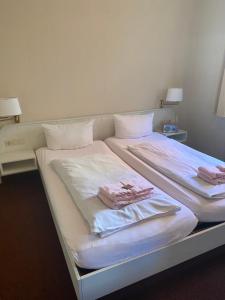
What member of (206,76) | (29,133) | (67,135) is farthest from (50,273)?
(206,76)

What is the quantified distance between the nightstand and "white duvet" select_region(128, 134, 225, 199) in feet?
3.99

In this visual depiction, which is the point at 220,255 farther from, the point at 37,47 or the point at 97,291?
the point at 37,47

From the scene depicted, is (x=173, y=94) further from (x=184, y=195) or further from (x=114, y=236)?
(x=114, y=236)

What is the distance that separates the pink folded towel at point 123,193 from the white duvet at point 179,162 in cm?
40

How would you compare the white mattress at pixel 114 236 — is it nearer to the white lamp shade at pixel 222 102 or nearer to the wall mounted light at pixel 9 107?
the wall mounted light at pixel 9 107

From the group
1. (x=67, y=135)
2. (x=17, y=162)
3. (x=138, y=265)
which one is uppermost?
(x=67, y=135)

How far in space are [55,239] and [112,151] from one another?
1.27 metres

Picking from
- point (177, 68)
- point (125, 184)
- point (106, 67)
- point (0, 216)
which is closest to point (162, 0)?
point (177, 68)

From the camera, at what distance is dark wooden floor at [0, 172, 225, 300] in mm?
1489

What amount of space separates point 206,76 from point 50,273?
3.24m

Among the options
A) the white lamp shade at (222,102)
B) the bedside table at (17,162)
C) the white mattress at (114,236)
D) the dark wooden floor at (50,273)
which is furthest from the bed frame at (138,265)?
the white lamp shade at (222,102)

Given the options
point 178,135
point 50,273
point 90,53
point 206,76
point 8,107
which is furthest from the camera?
point 178,135

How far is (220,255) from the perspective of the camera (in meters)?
1.78

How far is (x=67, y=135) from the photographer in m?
2.77
